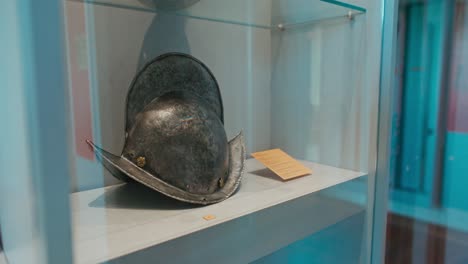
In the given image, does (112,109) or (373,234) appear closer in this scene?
(112,109)

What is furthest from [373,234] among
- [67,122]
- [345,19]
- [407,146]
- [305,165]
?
[407,146]

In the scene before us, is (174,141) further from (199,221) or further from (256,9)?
(256,9)

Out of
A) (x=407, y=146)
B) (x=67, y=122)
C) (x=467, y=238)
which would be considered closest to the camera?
(x=67, y=122)

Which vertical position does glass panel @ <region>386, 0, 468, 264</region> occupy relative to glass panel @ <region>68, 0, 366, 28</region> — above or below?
below

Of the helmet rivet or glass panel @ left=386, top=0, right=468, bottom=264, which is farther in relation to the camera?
glass panel @ left=386, top=0, right=468, bottom=264

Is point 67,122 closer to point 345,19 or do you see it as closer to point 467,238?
point 345,19

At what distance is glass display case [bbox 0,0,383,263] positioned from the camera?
1.26 feet

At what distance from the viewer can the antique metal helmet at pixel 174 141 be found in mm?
650

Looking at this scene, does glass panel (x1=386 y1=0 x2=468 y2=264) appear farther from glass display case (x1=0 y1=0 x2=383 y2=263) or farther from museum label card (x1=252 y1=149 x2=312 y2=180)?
museum label card (x1=252 y1=149 x2=312 y2=180)

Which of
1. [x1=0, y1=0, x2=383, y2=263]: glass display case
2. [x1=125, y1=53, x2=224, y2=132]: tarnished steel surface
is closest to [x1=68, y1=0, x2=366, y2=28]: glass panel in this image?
[x1=0, y1=0, x2=383, y2=263]: glass display case

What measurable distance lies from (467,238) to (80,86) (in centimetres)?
191

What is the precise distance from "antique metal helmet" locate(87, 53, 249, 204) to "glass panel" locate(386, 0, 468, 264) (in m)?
1.28

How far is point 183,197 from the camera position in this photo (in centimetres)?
64

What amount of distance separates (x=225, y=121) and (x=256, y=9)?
364 mm
